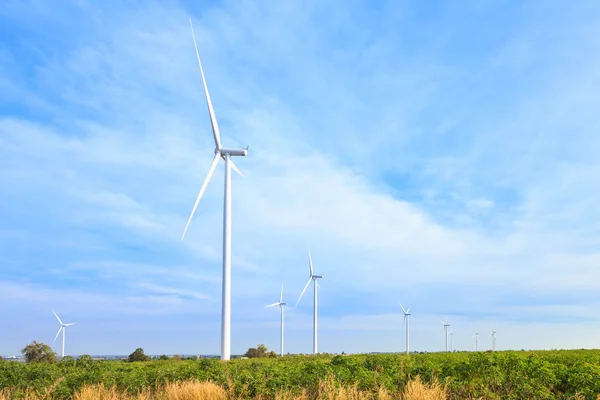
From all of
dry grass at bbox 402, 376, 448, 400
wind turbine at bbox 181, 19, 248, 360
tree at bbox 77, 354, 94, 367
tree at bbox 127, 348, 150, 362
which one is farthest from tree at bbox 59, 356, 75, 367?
tree at bbox 127, 348, 150, 362

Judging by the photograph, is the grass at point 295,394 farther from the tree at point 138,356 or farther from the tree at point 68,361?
the tree at point 138,356

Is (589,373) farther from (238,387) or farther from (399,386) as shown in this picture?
(238,387)

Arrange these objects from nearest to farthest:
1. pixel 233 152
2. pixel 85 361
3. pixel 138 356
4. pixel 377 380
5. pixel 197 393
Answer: pixel 197 393 → pixel 377 380 → pixel 85 361 → pixel 138 356 → pixel 233 152

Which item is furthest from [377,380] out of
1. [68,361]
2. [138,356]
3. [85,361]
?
[138,356]

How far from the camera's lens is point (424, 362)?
21203mm

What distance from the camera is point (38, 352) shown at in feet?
208

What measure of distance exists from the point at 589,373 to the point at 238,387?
11.0 meters

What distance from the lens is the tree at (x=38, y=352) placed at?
62.4 m

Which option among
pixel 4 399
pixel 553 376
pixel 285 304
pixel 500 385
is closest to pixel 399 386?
pixel 500 385

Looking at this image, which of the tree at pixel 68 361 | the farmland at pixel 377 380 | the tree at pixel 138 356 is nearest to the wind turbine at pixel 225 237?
the tree at pixel 138 356

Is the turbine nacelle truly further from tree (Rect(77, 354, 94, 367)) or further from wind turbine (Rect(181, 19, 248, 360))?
tree (Rect(77, 354, 94, 367))

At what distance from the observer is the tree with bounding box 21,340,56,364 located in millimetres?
62406

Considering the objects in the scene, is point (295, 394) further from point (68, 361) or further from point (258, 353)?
point (258, 353)

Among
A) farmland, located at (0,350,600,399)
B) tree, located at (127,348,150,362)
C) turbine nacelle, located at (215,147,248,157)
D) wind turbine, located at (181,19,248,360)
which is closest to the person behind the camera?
farmland, located at (0,350,600,399)
